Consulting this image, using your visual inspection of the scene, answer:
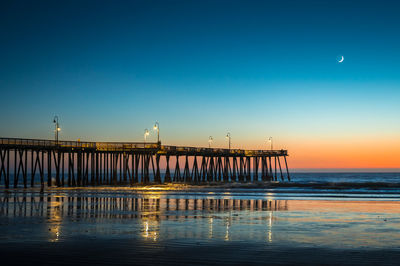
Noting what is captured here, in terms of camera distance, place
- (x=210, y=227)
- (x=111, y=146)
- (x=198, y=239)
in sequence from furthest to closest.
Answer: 1. (x=111, y=146)
2. (x=210, y=227)
3. (x=198, y=239)

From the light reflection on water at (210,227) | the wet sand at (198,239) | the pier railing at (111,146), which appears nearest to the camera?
the wet sand at (198,239)

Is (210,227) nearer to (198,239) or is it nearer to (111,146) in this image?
(198,239)

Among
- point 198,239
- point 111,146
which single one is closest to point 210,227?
point 198,239

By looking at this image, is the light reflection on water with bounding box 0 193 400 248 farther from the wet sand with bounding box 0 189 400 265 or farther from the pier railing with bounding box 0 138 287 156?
the pier railing with bounding box 0 138 287 156

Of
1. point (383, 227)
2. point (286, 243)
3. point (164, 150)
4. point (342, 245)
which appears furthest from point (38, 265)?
point (164, 150)

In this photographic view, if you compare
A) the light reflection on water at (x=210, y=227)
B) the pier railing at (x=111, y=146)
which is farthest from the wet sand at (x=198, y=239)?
the pier railing at (x=111, y=146)

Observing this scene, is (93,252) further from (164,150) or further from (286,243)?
(164,150)

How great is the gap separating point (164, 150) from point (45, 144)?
56.8 feet

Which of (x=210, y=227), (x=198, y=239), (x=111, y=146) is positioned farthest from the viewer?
(x=111, y=146)

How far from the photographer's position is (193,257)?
918 cm

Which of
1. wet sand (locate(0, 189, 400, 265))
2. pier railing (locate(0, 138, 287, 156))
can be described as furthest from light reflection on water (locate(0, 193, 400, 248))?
pier railing (locate(0, 138, 287, 156))

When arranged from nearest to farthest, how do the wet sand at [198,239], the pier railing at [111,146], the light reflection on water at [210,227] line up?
the wet sand at [198,239] → the light reflection on water at [210,227] → the pier railing at [111,146]

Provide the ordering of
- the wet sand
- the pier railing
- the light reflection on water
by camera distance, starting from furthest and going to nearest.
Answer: the pier railing → the light reflection on water → the wet sand

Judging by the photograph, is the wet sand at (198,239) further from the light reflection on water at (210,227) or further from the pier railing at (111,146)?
the pier railing at (111,146)
